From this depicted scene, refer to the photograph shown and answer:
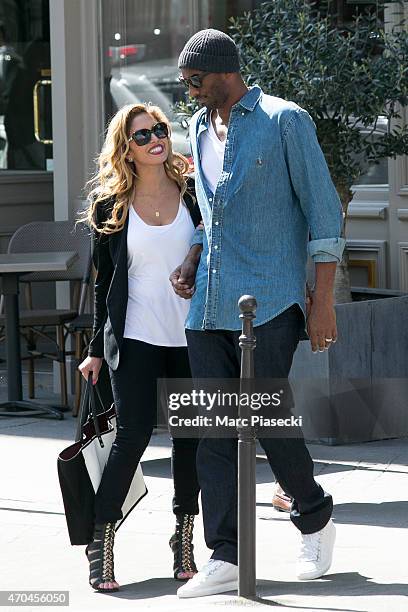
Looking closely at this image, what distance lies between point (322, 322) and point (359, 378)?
115 inches

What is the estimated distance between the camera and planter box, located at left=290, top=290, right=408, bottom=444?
7.61 meters

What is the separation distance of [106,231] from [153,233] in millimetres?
176

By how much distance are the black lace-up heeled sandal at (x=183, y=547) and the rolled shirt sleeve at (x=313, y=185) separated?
1.14 m

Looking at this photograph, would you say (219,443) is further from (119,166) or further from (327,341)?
(119,166)

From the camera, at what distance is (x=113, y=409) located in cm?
529

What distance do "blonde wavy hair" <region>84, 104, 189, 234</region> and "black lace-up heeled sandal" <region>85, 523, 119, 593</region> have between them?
1121 millimetres

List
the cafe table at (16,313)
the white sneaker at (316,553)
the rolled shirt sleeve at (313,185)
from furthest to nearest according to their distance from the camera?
1. the cafe table at (16,313)
2. the white sneaker at (316,553)
3. the rolled shirt sleeve at (313,185)

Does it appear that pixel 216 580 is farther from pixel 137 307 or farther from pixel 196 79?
pixel 196 79

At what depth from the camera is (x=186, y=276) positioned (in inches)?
197

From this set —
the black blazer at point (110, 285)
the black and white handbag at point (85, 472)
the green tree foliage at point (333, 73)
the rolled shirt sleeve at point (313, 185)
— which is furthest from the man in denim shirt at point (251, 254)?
the green tree foliage at point (333, 73)

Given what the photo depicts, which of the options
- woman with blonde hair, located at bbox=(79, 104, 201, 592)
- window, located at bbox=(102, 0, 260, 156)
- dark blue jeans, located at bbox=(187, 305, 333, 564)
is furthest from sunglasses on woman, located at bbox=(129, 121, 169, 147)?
window, located at bbox=(102, 0, 260, 156)

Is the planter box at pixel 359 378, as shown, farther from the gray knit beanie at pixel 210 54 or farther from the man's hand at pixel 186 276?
the gray knit beanie at pixel 210 54

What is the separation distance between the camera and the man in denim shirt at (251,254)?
485 cm

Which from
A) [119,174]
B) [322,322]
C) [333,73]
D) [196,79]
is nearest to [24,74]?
[333,73]
